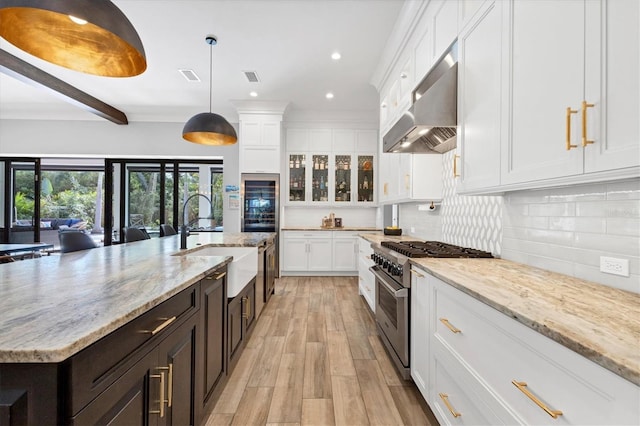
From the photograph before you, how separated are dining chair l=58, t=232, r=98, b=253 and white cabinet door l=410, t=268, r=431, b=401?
3.13m

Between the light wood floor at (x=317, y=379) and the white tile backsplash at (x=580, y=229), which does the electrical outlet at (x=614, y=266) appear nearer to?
the white tile backsplash at (x=580, y=229)

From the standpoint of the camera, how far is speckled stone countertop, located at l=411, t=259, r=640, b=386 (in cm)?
64

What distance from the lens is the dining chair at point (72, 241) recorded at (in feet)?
8.86

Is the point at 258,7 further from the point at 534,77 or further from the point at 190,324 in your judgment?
the point at 190,324

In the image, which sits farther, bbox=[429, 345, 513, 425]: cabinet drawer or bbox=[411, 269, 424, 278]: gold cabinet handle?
bbox=[411, 269, 424, 278]: gold cabinet handle

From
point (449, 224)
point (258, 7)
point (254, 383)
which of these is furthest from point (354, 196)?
point (254, 383)

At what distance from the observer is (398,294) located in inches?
76.5

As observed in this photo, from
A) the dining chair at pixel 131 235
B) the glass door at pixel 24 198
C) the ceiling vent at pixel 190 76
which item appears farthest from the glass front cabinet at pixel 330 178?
the glass door at pixel 24 198

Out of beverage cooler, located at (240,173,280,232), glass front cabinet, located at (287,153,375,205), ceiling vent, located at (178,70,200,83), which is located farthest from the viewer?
glass front cabinet, located at (287,153,375,205)

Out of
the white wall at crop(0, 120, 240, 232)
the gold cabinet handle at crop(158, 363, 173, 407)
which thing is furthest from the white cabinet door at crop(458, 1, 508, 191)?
the white wall at crop(0, 120, 240, 232)

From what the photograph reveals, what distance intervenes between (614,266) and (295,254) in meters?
4.43

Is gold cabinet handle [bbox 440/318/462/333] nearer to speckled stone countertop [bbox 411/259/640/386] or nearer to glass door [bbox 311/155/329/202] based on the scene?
speckled stone countertop [bbox 411/259/640/386]

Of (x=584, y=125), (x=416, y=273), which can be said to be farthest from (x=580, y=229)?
(x=416, y=273)

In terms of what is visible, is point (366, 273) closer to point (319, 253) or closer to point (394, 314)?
point (394, 314)
